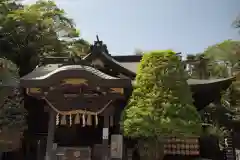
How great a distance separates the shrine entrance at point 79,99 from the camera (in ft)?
32.6

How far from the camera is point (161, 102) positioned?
953 cm

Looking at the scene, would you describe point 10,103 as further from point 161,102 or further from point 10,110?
point 161,102

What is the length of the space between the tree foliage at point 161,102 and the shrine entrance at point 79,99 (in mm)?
816

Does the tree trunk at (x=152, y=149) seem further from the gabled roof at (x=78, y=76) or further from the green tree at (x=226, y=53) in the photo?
the green tree at (x=226, y=53)

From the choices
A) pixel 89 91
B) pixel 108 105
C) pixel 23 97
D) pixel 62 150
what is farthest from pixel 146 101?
pixel 23 97

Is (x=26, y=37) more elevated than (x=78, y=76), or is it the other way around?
(x=26, y=37)

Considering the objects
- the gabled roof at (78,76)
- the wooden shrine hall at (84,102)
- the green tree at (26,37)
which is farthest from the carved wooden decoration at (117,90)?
the green tree at (26,37)

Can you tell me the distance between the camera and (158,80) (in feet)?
32.5

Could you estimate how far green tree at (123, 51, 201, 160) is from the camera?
30.0 ft

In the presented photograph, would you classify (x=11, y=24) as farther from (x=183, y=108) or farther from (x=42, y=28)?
(x=183, y=108)

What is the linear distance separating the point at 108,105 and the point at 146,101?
5.93 feet

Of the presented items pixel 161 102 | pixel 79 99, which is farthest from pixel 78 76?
pixel 161 102

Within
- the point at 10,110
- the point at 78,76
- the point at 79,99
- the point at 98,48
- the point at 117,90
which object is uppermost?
the point at 98,48

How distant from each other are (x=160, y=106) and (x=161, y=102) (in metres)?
0.15
